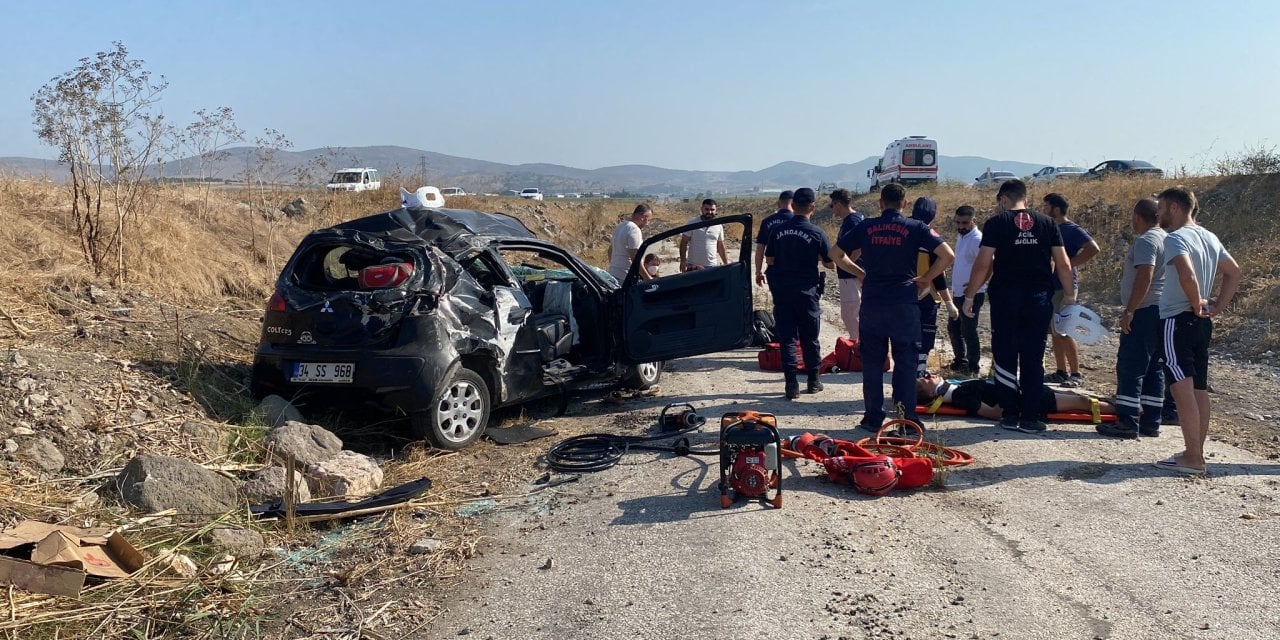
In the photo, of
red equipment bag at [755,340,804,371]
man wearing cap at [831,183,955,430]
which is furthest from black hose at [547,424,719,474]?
red equipment bag at [755,340,804,371]

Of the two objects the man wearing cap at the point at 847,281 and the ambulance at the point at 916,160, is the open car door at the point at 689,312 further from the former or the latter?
the ambulance at the point at 916,160

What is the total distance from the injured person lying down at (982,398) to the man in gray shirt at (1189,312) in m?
1.05

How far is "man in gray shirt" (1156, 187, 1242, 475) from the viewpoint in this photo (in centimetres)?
567

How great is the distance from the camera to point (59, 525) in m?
4.21

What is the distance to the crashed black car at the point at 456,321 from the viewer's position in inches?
242

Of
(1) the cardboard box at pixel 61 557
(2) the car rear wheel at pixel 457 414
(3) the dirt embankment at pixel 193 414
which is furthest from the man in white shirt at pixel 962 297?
(1) the cardboard box at pixel 61 557

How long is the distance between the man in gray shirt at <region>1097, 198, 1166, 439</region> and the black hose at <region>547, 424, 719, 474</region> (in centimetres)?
310

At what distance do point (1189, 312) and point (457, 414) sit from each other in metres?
5.07

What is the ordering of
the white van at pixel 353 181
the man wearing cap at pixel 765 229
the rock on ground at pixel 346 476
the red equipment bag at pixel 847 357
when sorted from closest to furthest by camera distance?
the rock on ground at pixel 346 476, the man wearing cap at pixel 765 229, the red equipment bag at pixel 847 357, the white van at pixel 353 181

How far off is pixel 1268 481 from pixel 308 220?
51.2 ft

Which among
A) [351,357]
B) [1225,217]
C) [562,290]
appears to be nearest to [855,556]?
[351,357]

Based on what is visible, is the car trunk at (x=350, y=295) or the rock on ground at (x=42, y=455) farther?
the car trunk at (x=350, y=295)

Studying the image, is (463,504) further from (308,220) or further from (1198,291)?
(308,220)

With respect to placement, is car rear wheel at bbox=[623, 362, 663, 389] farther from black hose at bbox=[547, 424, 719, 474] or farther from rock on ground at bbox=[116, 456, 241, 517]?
rock on ground at bbox=[116, 456, 241, 517]
